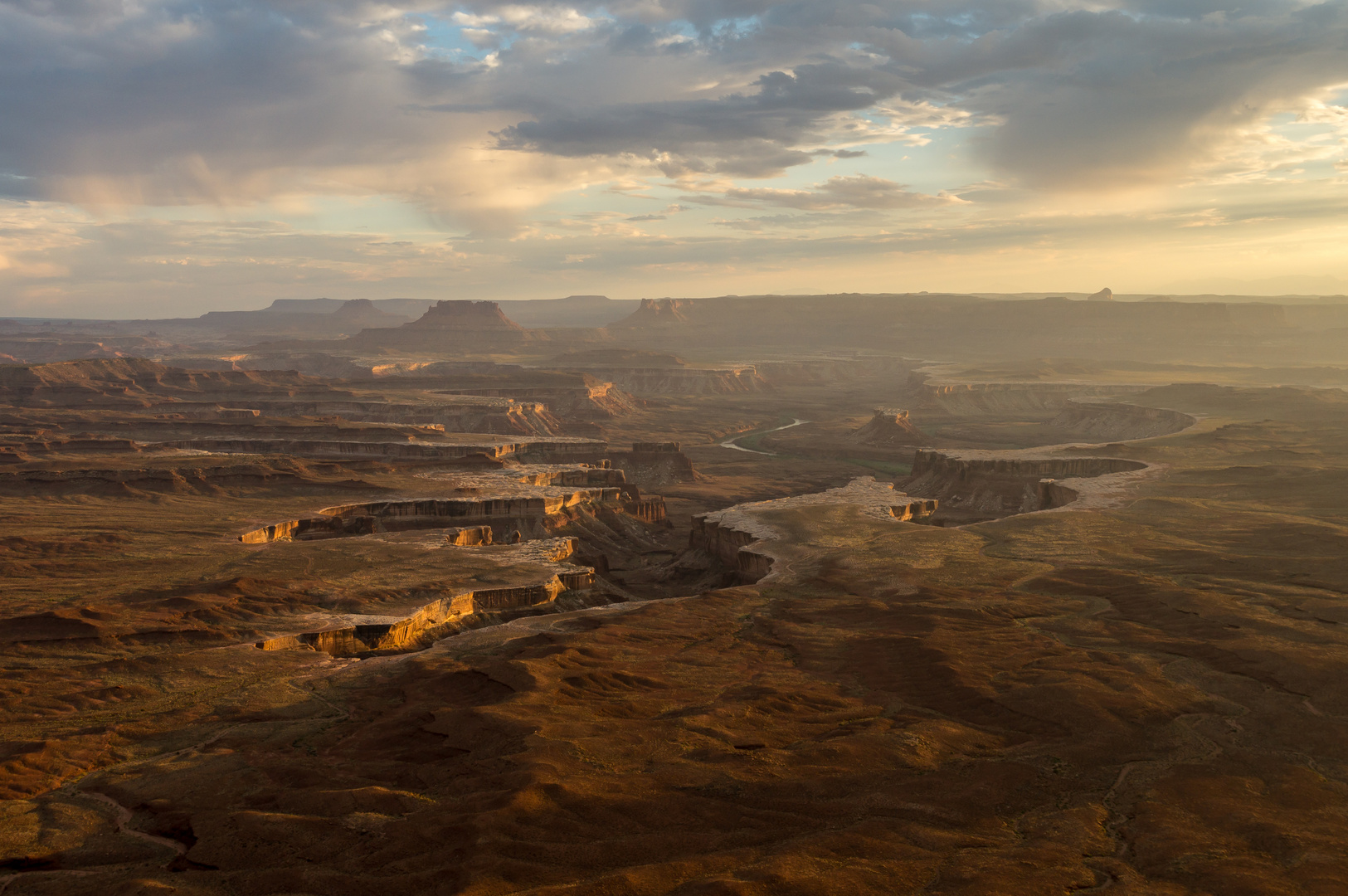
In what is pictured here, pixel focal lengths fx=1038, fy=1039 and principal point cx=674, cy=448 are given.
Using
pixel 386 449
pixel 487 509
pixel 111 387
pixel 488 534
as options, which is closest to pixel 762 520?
pixel 488 534

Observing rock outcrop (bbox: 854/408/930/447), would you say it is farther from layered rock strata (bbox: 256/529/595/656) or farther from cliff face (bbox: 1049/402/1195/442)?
layered rock strata (bbox: 256/529/595/656)

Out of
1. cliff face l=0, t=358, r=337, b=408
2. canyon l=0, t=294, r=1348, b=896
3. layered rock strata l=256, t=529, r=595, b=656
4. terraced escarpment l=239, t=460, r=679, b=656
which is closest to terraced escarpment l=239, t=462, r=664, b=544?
terraced escarpment l=239, t=460, r=679, b=656

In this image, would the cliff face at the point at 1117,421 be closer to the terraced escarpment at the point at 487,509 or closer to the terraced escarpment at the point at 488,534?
the terraced escarpment at the point at 487,509

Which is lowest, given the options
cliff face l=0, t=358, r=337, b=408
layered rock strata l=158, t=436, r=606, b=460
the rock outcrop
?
the rock outcrop

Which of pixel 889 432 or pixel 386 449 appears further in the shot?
pixel 889 432

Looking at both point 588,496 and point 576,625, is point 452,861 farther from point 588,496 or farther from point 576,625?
point 588,496

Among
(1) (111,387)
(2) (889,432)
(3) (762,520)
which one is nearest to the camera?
(3) (762,520)

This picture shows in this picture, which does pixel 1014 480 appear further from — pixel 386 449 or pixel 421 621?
pixel 421 621

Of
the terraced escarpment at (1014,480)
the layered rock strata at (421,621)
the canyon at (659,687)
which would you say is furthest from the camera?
the terraced escarpment at (1014,480)

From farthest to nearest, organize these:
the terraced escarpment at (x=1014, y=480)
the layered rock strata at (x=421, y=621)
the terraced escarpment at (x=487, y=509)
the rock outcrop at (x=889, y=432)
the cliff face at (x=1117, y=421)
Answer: the rock outcrop at (x=889, y=432)
the cliff face at (x=1117, y=421)
the terraced escarpment at (x=1014, y=480)
the terraced escarpment at (x=487, y=509)
the layered rock strata at (x=421, y=621)

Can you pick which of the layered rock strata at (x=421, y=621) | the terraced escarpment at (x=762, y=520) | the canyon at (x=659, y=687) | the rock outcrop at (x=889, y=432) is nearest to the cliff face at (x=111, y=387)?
the canyon at (x=659, y=687)

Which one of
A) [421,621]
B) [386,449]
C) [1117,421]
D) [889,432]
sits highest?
[386,449]
